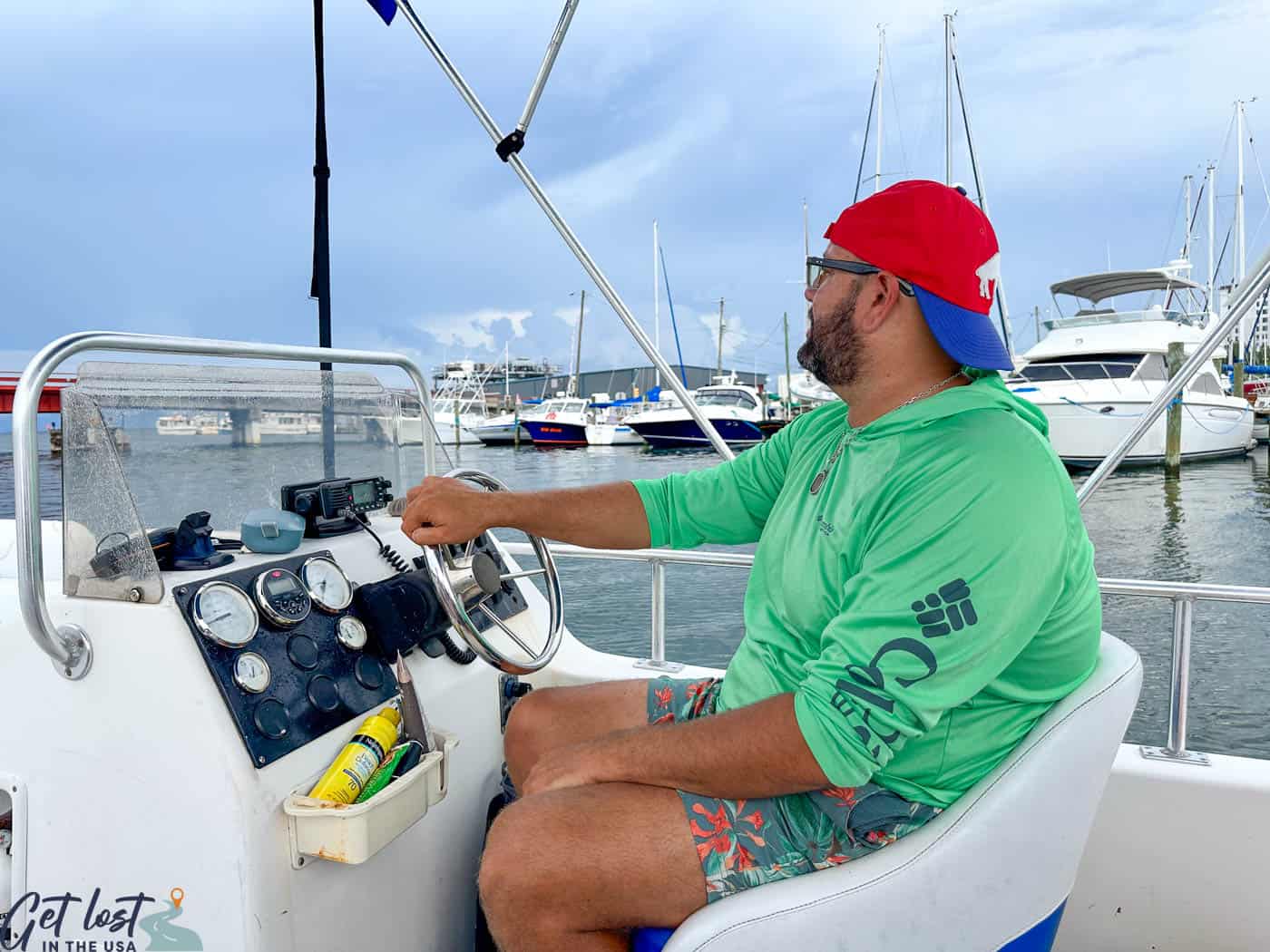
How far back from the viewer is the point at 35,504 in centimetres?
114

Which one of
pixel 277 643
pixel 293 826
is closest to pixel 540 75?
pixel 277 643

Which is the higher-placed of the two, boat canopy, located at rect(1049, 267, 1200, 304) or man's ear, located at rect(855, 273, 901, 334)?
boat canopy, located at rect(1049, 267, 1200, 304)

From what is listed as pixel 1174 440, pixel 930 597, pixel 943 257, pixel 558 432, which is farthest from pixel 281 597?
pixel 558 432

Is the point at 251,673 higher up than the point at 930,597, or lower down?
lower down

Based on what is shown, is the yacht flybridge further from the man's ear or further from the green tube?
the man's ear

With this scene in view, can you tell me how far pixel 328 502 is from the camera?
1.62 meters

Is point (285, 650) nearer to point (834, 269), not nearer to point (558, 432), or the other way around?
point (834, 269)

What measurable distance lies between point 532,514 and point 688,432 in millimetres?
25469

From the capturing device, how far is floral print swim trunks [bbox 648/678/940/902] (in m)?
1.10

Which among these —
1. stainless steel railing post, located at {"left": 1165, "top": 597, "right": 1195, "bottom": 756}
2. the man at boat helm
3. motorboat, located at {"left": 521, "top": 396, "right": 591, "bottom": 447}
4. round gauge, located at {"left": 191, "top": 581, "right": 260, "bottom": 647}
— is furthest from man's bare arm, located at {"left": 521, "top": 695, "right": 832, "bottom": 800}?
motorboat, located at {"left": 521, "top": 396, "right": 591, "bottom": 447}

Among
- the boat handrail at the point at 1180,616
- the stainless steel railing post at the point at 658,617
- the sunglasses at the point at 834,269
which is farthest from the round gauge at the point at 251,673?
→ the stainless steel railing post at the point at 658,617

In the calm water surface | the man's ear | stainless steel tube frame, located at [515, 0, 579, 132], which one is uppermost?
stainless steel tube frame, located at [515, 0, 579, 132]

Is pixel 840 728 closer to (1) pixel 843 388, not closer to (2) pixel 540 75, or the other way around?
(1) pixel 843 388

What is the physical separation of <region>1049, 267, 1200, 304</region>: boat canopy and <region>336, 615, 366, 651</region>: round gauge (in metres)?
14.8
